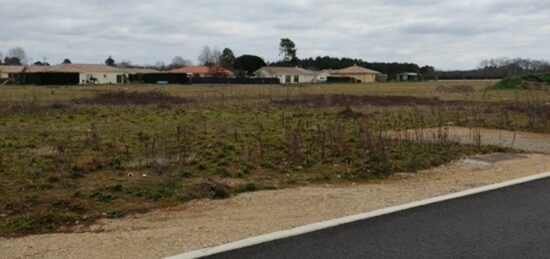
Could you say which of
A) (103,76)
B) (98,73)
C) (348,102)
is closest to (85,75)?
(98,73)

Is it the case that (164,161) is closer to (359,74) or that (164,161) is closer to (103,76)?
(103,76)

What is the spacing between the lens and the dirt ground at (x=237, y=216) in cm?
538

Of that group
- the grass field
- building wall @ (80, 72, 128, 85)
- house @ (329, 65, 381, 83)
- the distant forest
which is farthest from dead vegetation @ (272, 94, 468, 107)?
the distant forest

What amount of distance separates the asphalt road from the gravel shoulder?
0.53m

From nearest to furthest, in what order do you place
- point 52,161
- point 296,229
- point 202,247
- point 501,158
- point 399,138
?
point 202,247 < point 296,229 < point 52,161 < point 501,158 < point 399,138

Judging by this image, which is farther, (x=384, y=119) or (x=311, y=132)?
(x=384, y=119)

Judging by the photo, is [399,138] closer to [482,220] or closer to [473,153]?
[473,153]

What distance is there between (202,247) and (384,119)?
17159 millimetres

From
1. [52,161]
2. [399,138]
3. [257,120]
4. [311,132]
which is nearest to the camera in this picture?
[52,161]

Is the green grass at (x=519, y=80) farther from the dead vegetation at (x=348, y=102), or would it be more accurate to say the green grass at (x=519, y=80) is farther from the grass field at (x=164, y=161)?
the grass field at (x=164, y=161)

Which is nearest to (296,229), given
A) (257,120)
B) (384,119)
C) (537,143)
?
(537,143)

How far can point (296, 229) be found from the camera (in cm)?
598

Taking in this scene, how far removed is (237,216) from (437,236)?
232 cm

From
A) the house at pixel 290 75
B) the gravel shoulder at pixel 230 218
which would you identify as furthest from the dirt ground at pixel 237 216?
the house at pixel 290 75
